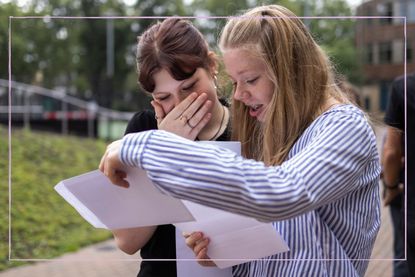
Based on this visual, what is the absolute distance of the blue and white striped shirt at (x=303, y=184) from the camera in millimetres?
956

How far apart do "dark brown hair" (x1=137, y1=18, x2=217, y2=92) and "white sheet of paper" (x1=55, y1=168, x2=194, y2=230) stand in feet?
1.13

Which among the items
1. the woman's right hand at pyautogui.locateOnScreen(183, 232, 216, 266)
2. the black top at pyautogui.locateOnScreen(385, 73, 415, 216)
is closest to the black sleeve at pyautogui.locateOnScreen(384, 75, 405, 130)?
the black top at pyautogui.locateOnScreen(385, 73, 415, 216)

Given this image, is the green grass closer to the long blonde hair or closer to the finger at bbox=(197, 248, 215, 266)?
the finger at bbox=(197, 248, 215, 266)

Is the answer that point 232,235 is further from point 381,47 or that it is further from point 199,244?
point 381,47

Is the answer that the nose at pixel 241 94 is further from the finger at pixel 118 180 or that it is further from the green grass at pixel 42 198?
the green grass at pixel 42 198

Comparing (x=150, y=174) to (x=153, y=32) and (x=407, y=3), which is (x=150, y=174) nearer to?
(x=153, y=32)

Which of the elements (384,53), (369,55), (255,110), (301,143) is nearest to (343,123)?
(301,143)

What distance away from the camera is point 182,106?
4.50 ft

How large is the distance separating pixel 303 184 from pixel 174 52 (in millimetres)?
592

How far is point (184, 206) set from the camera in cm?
120

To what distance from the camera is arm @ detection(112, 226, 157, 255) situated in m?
1.45

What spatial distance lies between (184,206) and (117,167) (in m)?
0.19

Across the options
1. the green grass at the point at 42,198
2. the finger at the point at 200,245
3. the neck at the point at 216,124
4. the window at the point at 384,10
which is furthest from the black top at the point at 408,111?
the green grass at the point at 42,198

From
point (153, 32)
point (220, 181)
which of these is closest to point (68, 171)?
point (153, 32)
